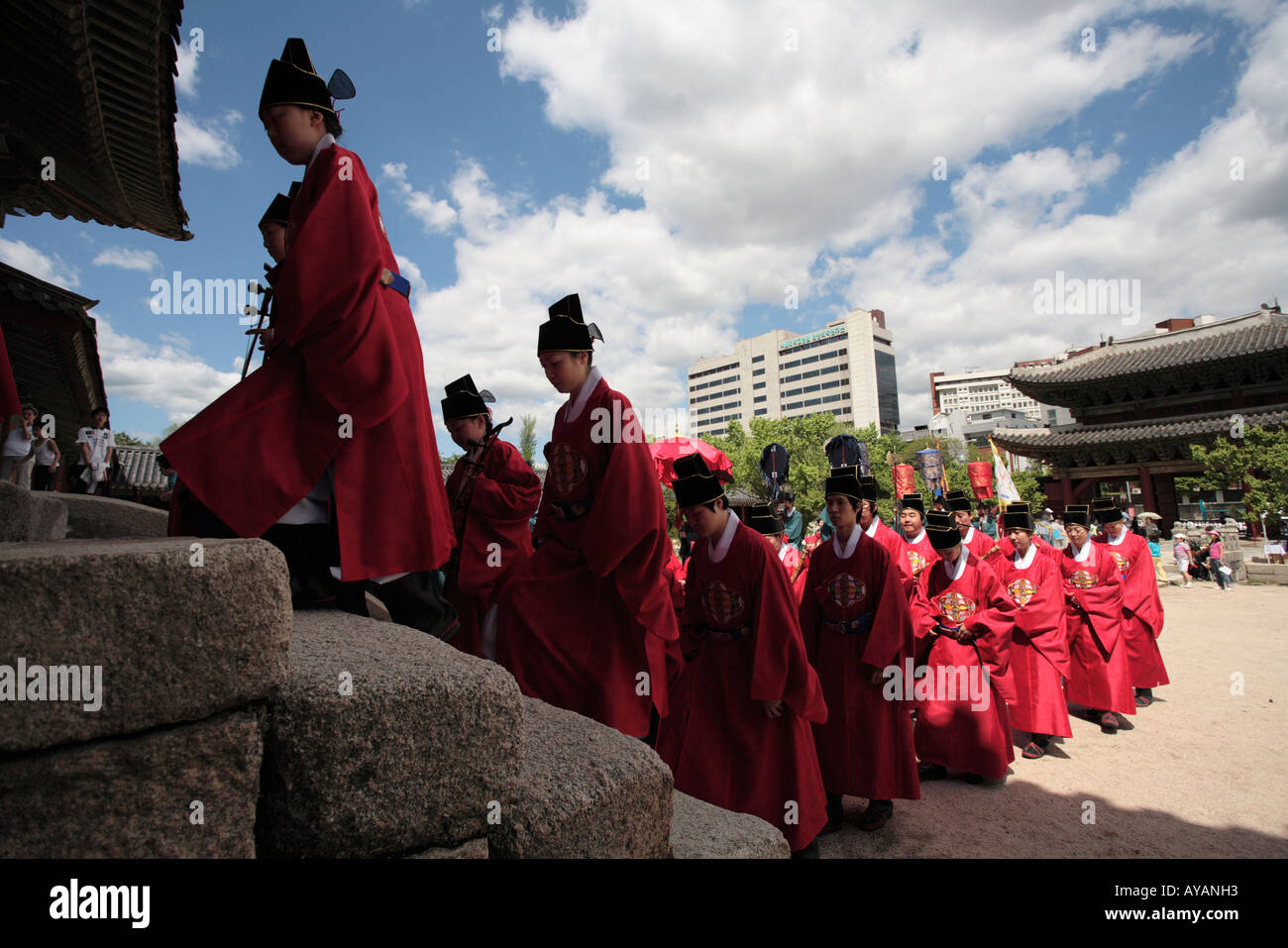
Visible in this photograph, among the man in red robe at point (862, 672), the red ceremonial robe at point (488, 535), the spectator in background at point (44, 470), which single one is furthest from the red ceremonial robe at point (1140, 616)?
the spectator in background at point (44, 470)

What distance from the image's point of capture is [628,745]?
2.00m

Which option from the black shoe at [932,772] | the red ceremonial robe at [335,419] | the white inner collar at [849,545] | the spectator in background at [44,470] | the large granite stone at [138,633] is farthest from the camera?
the spectator in background at [44,470]

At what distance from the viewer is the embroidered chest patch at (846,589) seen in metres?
4.49

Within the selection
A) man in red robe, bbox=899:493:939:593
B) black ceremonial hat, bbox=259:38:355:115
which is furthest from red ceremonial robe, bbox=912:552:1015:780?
black ceremonial hat, bbox=259:38:355:115

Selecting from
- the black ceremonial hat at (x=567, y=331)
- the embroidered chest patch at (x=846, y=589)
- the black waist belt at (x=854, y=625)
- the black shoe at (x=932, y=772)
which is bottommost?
the black shoe at (x=932, y=772)

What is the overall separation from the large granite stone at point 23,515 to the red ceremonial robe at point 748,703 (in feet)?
10.2

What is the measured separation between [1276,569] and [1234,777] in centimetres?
1761

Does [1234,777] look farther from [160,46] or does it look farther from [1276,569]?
[1276,569]

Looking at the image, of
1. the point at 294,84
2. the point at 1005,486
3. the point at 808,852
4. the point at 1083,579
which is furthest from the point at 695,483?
the point at 1005,486

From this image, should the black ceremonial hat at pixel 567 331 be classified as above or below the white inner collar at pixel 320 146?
below

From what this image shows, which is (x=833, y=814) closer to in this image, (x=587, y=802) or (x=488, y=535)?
(x=488, y=535)

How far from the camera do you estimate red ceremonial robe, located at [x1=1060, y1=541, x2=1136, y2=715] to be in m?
6.65

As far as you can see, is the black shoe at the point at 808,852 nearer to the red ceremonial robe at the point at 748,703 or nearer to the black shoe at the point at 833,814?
the red ceremonial robe at the point at 748,703
